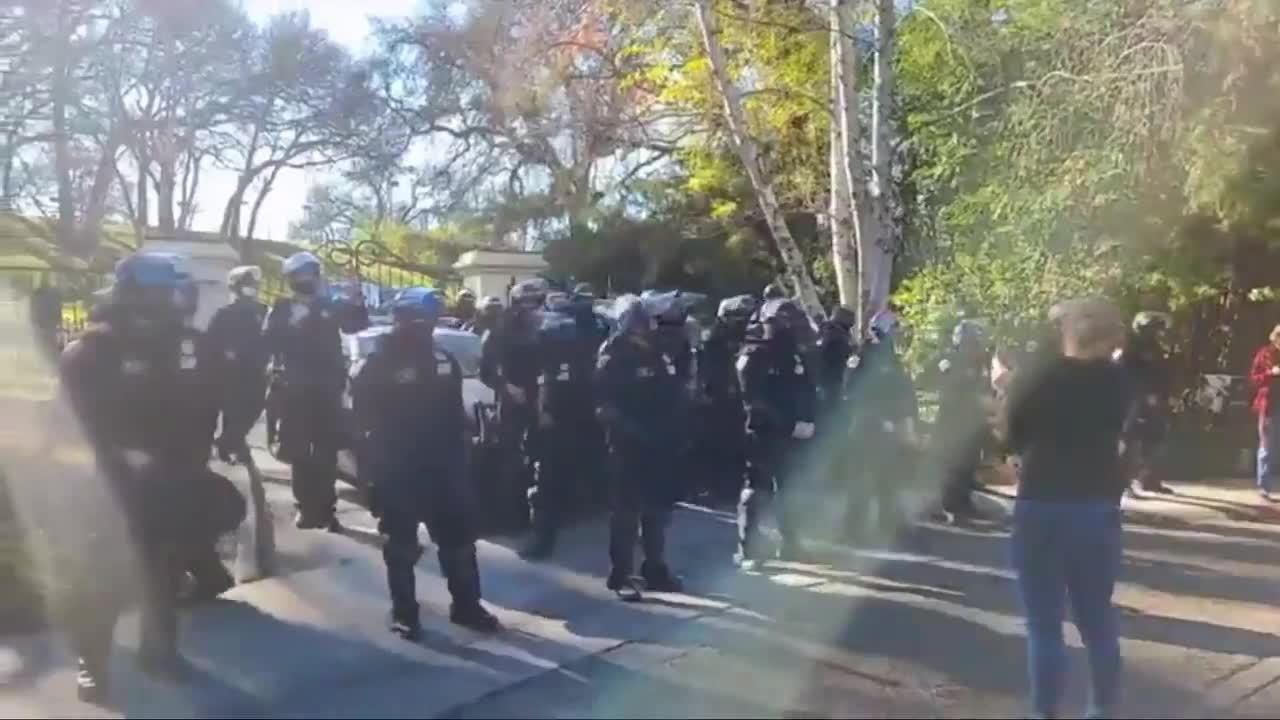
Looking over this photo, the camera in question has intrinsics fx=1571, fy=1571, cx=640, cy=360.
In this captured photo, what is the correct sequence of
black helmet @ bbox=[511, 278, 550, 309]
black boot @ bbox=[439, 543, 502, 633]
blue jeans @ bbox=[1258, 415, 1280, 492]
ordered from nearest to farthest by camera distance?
black boot @ bbox=[439, 543, 502, 633] → black helmet @ bbox=[511, 278, 550, 309] → blue jeans @ bbox=[1258, 415, 1280, 492]

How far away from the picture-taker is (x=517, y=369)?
10.4 meters

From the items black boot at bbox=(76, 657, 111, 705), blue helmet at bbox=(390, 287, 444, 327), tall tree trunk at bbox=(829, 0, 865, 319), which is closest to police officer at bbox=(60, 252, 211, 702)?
black boot at bbox=(76, 657, 111, 705)

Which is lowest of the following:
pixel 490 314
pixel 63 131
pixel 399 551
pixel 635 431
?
pixel 399 551

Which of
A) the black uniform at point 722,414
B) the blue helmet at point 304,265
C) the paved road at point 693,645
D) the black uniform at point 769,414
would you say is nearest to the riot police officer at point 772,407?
the black uniform at point 769,414

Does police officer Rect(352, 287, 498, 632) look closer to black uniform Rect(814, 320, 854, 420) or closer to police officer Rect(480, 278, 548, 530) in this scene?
police officer Rect(480, 278, 548, 530)

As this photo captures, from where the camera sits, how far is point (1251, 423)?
15891 mm

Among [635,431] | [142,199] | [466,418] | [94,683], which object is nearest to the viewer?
[94,683]

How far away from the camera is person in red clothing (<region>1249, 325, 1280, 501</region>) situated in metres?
13.5

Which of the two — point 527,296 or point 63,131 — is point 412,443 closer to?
point 527,296

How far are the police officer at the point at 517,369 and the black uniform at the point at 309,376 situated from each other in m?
1.00

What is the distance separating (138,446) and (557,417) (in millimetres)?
3749

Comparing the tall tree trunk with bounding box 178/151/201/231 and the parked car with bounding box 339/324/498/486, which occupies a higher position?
the tall tree trunk with bounding box 178/151/201/231

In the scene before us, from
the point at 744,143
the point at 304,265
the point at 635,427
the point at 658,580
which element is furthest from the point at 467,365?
the point at 635,427

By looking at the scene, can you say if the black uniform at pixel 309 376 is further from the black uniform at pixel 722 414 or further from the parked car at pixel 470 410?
the black uniform at pixel 722 414
